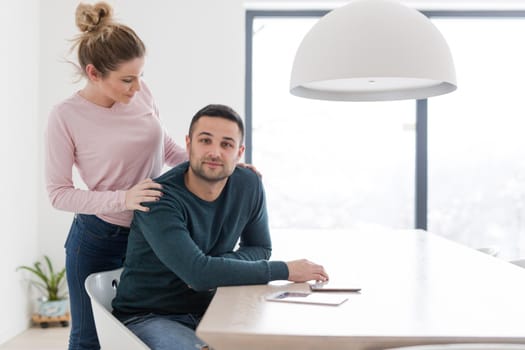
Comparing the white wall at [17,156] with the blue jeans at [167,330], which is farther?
the white wall at [17,156]

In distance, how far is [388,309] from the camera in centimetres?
156

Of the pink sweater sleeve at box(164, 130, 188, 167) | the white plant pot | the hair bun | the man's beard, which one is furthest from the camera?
the white plant pot

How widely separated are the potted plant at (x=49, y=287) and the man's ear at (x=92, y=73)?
2.72m

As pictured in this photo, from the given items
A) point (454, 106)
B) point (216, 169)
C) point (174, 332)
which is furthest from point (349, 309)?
point (454, 106)

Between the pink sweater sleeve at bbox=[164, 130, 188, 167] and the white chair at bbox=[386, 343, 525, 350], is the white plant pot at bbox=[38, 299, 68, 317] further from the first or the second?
the white chair at bbox=[386, 343, 525, 350]

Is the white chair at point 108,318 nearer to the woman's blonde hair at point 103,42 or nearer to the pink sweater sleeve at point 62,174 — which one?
the pink sweater sleeve at point 62,174

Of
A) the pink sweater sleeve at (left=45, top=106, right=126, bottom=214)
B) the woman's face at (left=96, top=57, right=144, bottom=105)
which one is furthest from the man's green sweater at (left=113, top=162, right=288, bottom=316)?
the woman's face at (left=96, top=57, right=144, bottom=105)

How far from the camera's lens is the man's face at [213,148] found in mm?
2039

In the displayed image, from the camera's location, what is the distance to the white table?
1.34 meters

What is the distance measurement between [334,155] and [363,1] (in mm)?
2850

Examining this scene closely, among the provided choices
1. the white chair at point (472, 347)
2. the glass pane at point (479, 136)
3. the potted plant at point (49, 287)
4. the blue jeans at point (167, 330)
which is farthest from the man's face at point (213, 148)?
the glass pane at point (479, 136)

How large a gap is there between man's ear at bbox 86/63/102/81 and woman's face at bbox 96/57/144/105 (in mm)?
15

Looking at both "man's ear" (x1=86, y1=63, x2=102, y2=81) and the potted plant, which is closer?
"man's ear" (x1=86, y1=63, x2=102, y2=81)

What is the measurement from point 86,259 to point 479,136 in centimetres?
365
